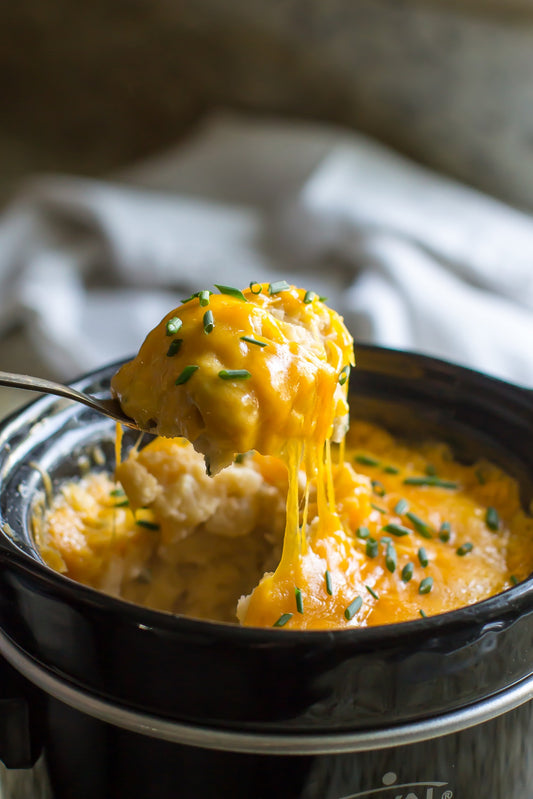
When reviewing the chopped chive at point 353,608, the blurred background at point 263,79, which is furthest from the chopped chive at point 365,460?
the blurred background at point 263,79

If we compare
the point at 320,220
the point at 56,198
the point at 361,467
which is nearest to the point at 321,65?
the point at 320,220

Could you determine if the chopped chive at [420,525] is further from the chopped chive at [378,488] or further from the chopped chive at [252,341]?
the chopped chive at [252,341]

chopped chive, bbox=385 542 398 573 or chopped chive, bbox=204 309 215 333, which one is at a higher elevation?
chopped chive, bbox=204 309 215 333

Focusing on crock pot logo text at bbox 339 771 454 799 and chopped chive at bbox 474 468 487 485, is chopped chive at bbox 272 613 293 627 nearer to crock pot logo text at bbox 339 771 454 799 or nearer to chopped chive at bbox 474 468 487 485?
crock pot logo text at bbox 339 771 454 799

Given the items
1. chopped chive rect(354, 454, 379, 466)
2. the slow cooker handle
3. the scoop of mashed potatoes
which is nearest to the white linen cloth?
chopped chive rect(354, 454, 379, 466)

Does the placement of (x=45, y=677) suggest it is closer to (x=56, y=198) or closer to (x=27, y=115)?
(x=56, y=198)

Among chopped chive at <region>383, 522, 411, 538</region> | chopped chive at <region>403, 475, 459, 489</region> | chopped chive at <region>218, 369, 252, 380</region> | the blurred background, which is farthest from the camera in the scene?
the blurred background
